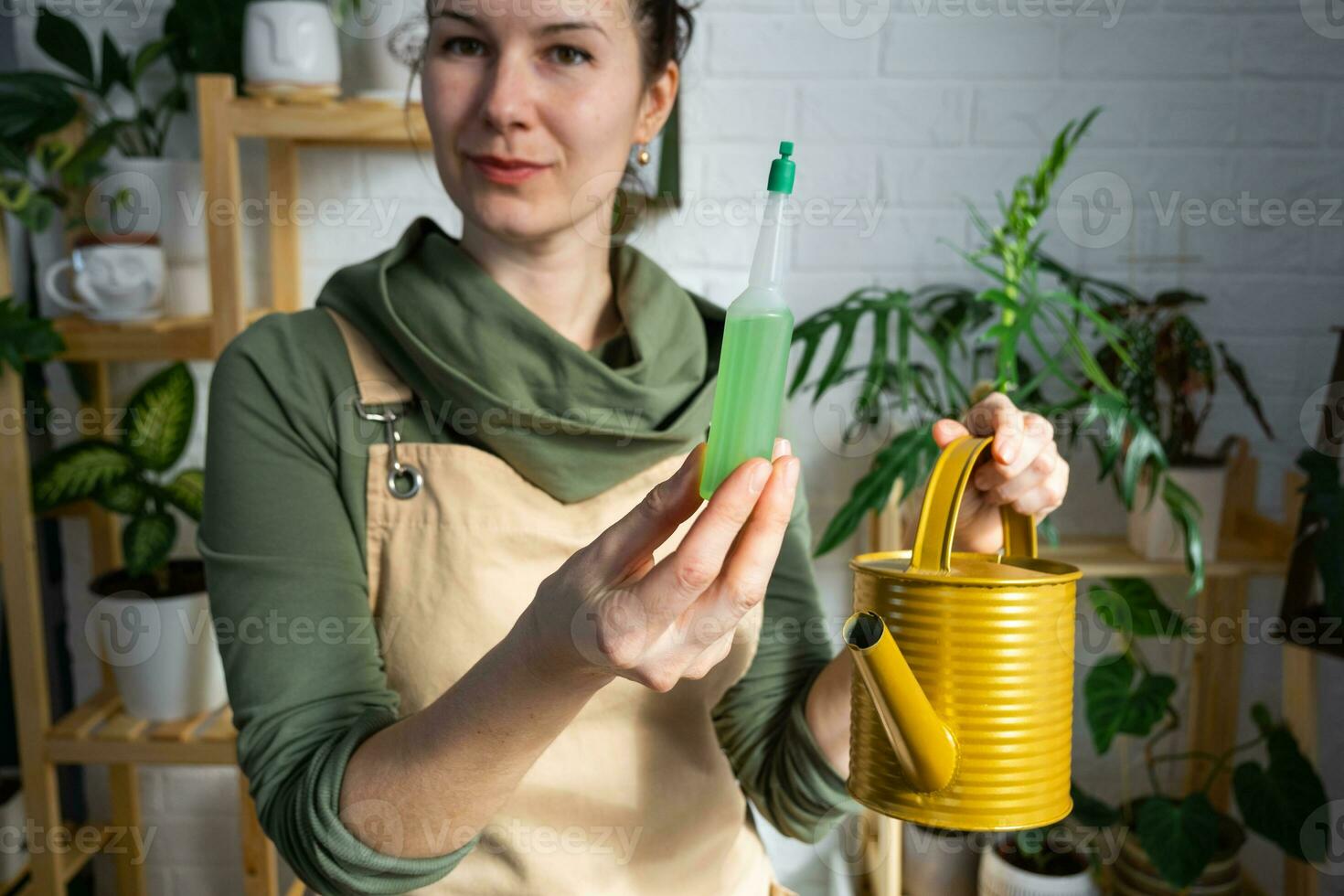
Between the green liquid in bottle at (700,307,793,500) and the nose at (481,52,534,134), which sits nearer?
the green liquid in bottle at (700,307,793,500)

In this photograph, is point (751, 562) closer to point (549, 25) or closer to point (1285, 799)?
point (549, 25)

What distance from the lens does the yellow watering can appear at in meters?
0.53

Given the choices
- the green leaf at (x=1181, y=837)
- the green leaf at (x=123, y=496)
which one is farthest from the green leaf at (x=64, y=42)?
the green leaf at (x=1181, y=837)

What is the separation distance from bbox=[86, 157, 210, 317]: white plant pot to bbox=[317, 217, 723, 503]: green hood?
747mm

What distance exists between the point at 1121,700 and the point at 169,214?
1502 millimetres

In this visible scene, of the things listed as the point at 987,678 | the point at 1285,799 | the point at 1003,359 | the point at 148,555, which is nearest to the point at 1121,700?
the point at 1285,799

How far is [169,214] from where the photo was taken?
61.1 inches

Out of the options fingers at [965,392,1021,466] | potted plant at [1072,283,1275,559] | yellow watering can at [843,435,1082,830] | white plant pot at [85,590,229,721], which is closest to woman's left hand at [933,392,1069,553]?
fingers at [965,392,1021,466]

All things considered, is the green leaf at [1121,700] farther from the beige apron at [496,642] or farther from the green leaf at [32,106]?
the green leaf at [32,106]

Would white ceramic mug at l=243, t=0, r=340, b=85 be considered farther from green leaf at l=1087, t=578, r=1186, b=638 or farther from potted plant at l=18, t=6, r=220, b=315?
green leaf at l=1087, t=578, r=1186, b=638

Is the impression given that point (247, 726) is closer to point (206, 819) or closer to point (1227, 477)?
point (206, 819)

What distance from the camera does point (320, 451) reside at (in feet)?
2.78

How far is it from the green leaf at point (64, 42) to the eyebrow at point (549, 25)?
2.90 ft

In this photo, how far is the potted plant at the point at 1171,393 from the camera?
148 cm
